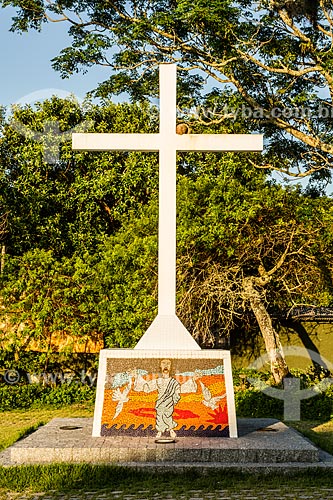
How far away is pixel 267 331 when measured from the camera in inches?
560

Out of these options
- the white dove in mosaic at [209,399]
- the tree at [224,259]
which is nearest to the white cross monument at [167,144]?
the white dove in mosaic at [209,399]

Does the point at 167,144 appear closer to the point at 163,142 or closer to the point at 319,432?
the point at 163,142

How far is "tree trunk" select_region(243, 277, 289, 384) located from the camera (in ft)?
45.5

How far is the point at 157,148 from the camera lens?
8.94 m

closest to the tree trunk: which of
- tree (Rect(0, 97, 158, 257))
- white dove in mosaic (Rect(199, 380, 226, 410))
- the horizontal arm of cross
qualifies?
tree (Rect(0, 97, 158, 257))

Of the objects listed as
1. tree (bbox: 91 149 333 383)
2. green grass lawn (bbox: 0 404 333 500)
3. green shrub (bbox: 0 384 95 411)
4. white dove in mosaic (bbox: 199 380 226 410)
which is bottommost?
green grass lawn (bbox: 0 404 333 500)

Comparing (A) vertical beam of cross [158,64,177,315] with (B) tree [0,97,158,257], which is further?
(B) tree [0,97,158,257]

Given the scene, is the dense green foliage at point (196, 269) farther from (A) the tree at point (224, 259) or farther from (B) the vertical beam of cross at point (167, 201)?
(B) the vertical beam of cross at point (167, 201)

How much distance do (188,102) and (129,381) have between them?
8.82m

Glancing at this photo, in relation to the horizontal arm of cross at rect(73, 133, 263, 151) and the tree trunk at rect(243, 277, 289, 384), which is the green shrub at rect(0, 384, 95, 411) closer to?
the tree trunk at rect(243, 277, 289, 384)

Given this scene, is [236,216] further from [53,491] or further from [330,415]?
[53,491]

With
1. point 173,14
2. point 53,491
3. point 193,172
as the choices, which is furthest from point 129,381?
point 193,172

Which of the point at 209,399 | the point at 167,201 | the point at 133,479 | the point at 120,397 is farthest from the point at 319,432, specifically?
the point at 133,479
